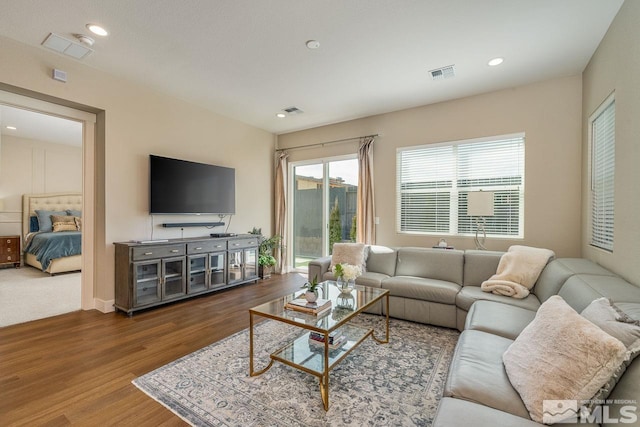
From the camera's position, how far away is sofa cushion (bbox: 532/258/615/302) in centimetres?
233

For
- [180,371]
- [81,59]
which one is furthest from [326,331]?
[81,59]

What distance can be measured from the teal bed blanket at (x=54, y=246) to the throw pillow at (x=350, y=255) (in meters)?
5.08

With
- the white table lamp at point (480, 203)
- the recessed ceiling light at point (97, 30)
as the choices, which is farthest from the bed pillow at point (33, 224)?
the white table lamp at point (480, 203)

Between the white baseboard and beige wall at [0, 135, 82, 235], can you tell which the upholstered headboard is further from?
the white baseboard

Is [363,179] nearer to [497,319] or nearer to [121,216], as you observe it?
[497,319]

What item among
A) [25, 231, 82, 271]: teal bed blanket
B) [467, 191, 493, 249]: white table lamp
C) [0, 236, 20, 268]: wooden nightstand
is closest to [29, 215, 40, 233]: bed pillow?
[0, 236, 20, 268]: wooden nightstand

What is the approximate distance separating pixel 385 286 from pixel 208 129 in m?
3.67

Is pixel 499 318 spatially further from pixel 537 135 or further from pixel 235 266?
pixel 235 266

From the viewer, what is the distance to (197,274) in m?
4.17

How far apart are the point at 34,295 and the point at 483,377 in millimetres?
5605

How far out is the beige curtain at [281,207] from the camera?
Result: 583 centimetres

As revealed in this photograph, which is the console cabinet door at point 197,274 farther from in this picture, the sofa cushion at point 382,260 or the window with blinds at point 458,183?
the window with blinds at point 458,183

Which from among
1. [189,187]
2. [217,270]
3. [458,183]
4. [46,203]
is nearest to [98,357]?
[217,270]

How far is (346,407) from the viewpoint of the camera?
180cm
